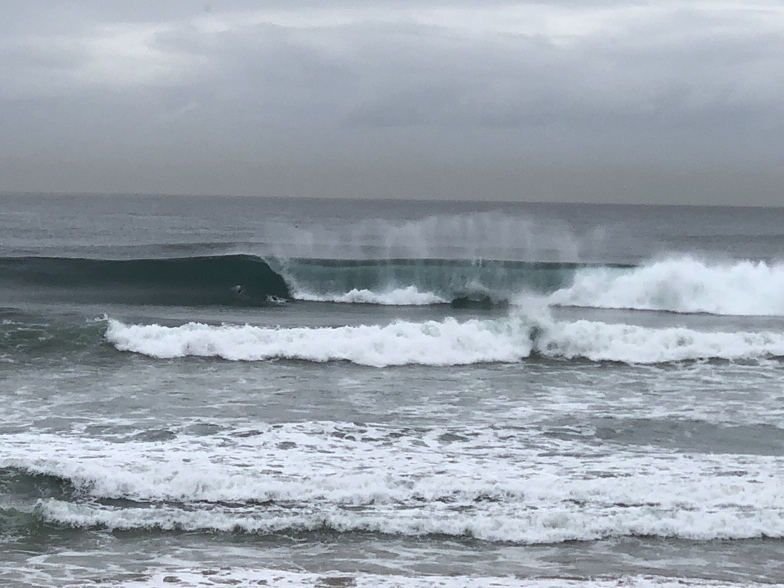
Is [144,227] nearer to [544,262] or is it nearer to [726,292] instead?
[544,262]

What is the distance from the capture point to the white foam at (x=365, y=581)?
6590 millimetres

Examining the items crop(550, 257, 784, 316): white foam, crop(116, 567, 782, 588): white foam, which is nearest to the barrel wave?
crop(550, 257, 784, 316): white foam

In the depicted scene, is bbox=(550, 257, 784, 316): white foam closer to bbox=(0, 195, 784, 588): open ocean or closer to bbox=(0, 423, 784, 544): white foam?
bbox=(0, 195, 784, 588): open ocean

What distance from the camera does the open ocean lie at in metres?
7.27

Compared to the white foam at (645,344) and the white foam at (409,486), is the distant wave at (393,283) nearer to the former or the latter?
the white foam at (645,344)

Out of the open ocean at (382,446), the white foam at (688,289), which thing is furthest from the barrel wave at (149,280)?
the white foam at (688,289)

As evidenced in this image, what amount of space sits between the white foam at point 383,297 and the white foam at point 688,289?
3.89 m

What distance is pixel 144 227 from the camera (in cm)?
5481

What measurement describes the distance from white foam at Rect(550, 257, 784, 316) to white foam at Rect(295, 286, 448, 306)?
3.89 m

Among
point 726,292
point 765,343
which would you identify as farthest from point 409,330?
point 726,292

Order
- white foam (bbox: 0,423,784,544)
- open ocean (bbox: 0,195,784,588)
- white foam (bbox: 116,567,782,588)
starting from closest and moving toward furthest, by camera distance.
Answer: white foam (bbox: 116,567,782,588), open ocean (bbox: 0,195,784,588), white foam (bbox: 0,423,784,544)

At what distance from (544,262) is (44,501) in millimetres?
23276

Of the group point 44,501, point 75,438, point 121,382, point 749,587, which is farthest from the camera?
point 121,382

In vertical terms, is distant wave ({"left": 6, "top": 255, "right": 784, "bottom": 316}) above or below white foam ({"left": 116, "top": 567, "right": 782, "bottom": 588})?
above
